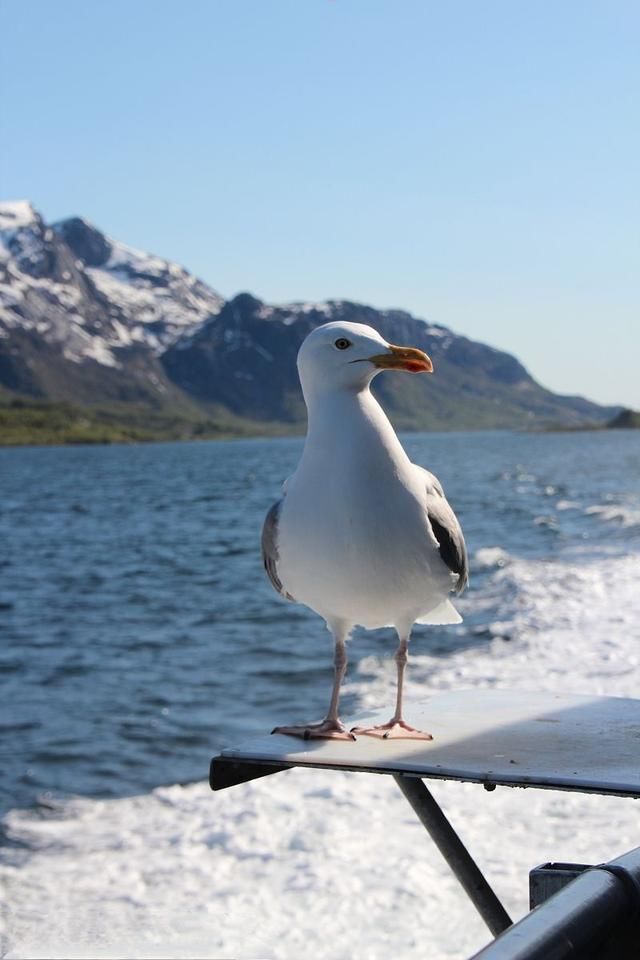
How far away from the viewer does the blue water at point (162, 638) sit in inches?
527

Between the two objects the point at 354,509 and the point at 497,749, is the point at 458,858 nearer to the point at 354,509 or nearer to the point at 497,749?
the point at 497,749

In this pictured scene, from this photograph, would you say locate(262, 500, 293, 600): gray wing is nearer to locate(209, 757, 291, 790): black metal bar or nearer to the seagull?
the seagull

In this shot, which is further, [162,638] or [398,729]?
[162,638]

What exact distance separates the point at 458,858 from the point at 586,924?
2.36 metres

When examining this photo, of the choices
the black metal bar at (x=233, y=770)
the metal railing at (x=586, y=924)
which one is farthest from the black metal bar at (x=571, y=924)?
the black metal bar at (x=233, y=770)

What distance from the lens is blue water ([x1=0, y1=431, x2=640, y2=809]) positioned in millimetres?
13398

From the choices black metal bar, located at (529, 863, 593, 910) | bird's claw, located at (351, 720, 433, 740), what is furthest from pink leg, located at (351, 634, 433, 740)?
black metal bar, located at (529, 863, 593, 910)

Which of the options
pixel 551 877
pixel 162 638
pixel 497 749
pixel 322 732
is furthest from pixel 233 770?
pixel 162 638

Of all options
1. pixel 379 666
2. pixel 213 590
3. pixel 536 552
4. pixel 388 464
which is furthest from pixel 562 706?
pixel 536 552

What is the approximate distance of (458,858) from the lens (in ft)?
13.5

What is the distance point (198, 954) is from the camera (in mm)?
7602

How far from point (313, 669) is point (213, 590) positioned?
32.5 ft

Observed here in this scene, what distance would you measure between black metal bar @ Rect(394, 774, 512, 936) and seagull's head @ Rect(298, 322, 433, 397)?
158 centimetres

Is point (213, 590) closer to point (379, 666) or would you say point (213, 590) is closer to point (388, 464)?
point (379, 666)
